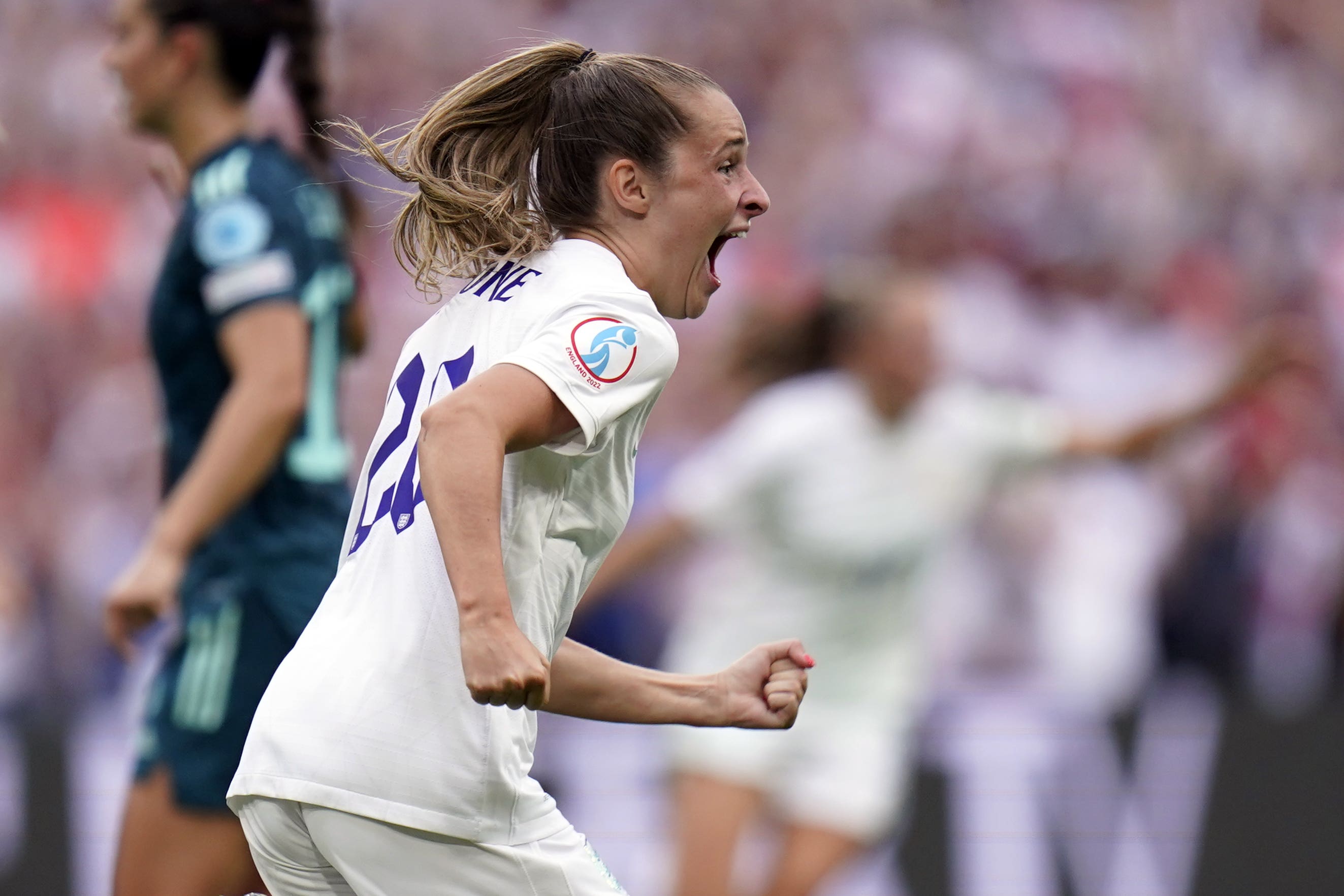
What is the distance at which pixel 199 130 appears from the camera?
12.4ft

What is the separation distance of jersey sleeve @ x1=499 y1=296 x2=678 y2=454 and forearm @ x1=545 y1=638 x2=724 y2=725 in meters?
0.51

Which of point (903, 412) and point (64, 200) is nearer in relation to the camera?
point (903, 412)

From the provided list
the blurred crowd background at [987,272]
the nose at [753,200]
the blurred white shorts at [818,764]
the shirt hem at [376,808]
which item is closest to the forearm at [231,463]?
the shirt hem at [376,808]

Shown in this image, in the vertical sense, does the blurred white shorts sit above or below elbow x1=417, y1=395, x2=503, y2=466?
below

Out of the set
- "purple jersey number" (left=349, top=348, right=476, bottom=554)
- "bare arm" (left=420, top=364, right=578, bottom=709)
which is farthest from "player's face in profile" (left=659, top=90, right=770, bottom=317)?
"bare arm" (left=420, top=364, right=578, bottom=709)

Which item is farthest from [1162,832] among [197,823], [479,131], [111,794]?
[479,131]

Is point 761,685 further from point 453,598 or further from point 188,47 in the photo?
point 188,47

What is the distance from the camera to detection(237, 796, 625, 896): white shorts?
88.7 inches

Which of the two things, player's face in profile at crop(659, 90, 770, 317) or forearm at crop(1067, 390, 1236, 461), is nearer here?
player's face in profile at crop(659, 90, 770, 317)

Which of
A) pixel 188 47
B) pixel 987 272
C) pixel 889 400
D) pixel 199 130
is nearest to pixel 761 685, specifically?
pixel 199 130

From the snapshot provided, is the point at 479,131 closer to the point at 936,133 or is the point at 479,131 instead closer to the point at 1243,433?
the point at 1243,433

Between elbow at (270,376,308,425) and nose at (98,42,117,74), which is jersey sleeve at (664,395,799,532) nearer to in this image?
elbow at (270,376,308,425)

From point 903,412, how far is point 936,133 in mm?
5088

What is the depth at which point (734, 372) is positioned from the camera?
20.8 feet
